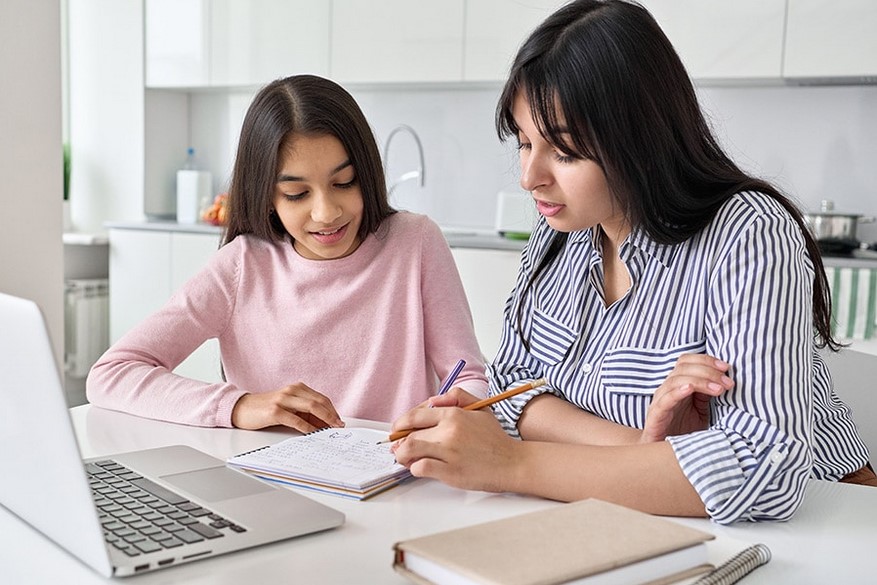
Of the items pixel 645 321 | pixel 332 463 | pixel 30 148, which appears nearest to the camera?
pixel 332 463

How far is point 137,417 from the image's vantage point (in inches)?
55.4

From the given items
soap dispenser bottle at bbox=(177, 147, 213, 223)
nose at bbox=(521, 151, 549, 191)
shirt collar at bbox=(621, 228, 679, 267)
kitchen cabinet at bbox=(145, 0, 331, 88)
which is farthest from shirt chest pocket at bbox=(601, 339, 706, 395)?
soap dispenser bottle at bbox=(177, 147, 213, 223)

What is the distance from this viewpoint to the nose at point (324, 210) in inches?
64.9

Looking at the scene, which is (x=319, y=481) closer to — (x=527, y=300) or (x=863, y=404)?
(x=527, y=300)

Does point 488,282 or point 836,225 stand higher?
point 836,225

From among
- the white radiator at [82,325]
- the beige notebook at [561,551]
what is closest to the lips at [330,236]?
the beige notebook at [561,551]

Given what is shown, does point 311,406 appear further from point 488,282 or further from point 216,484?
point 488,282

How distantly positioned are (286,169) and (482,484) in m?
0.81

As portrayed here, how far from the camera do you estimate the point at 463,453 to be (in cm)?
103

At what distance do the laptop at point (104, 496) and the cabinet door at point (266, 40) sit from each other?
130 inches

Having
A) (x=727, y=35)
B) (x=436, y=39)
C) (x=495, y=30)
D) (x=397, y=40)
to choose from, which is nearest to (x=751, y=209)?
(x=727, y=35)

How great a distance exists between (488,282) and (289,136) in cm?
202

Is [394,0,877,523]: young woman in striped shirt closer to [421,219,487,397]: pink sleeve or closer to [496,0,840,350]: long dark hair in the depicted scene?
[496,0,840,350]: long dark hair

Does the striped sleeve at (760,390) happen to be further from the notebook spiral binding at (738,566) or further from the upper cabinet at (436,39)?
the upper cabinet at (436,39)
